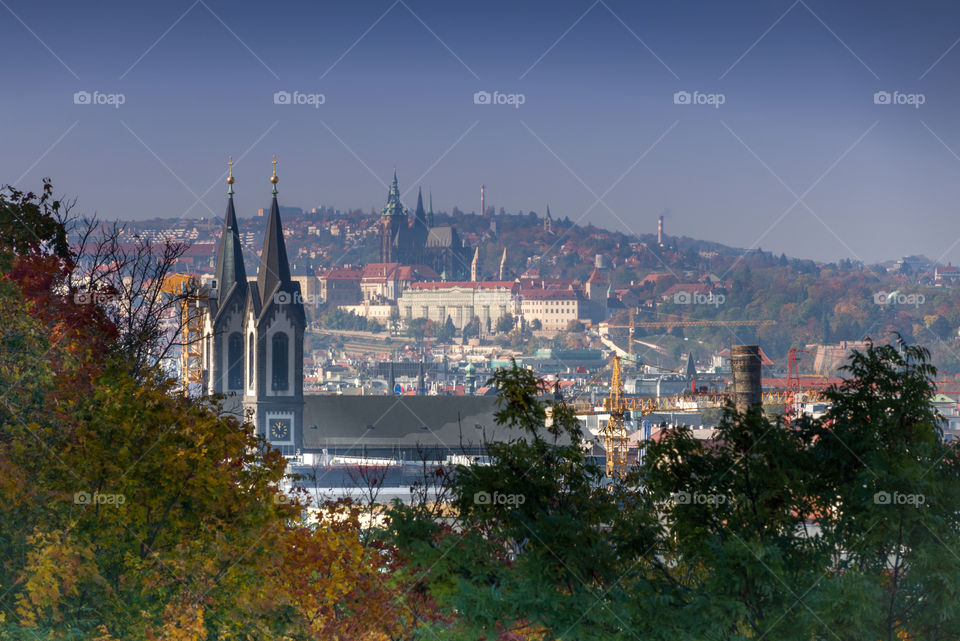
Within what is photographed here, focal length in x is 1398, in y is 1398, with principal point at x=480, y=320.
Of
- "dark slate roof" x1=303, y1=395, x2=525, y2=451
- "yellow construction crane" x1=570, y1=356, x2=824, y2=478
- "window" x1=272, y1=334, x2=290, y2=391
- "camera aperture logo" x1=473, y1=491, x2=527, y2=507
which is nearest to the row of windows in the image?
"window" x1=272, y1=334, x2=290, y2=391

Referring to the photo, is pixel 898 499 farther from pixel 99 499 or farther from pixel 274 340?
pixel 274 340

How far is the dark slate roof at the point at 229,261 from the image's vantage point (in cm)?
6375

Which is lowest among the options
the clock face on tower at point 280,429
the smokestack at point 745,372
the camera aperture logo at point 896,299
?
the clock face on tower at point 280,429

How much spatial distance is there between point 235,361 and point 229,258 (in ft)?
16.1

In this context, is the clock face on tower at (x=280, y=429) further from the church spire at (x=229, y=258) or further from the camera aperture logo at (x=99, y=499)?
the camera aperture logo at (x=99, y=499)

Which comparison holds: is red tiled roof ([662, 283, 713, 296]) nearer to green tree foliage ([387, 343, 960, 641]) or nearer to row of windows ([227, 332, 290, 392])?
row of windows ([227, 332, 290, 392])

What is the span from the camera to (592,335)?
199 meters

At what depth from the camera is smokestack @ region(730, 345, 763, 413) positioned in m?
45.3

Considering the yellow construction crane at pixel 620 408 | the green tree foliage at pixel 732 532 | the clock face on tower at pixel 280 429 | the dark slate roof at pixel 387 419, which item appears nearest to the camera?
the green tree foliage at pixel 732 532

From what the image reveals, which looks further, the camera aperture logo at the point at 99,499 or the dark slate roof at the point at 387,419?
the dark slate roof at the point at 387,419

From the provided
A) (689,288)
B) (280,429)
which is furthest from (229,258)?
(689,288)

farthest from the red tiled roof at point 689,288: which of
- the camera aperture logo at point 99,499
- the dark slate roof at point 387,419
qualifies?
the camera aperture logo at point 99,499

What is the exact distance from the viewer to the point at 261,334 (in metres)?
63.7

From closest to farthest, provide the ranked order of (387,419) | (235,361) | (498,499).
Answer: (498,499)
(235,361)
(387,419)
